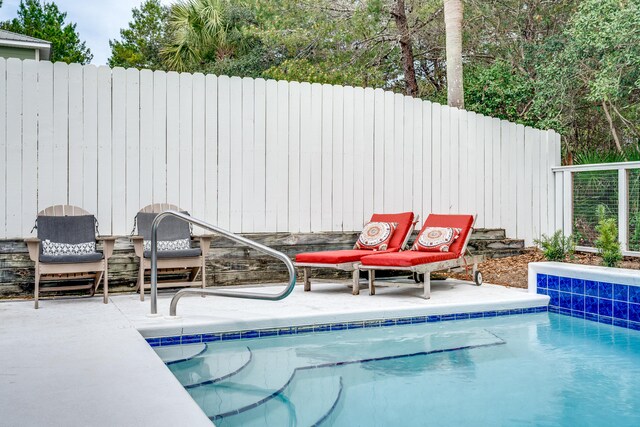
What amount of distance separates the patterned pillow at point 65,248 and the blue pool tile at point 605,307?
4807 mm

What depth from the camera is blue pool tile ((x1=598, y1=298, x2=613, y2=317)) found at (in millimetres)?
5531

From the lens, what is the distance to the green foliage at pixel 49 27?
23.2m

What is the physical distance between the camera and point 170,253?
19.2 feet

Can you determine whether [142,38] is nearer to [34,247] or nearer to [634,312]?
[34,247]

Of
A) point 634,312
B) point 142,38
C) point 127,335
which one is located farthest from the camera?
point 142,38

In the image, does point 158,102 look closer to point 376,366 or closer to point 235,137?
point 235,137

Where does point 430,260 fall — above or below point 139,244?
below

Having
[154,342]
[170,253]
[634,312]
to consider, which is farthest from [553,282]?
[154,342]

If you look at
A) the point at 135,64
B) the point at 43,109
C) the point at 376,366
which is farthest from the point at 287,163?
the point at 135,64

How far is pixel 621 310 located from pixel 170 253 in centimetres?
415

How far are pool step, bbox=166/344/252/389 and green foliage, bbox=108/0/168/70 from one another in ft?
67.6

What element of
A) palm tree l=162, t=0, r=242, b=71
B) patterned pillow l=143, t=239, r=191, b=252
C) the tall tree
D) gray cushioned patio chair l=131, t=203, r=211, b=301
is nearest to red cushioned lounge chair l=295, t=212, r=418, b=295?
gray cushioned patio chair l=131, t=203, r=211, b=301

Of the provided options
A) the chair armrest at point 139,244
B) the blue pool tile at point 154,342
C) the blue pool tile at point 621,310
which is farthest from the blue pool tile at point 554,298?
the chair armrest at point 139,244

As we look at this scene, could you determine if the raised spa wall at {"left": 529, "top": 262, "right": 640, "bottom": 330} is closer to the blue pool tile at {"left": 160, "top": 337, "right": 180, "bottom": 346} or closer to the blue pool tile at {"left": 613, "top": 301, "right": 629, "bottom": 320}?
the blue pool tile at {"left": 613, "top": 301, "right": 629, "bottom": 320}
